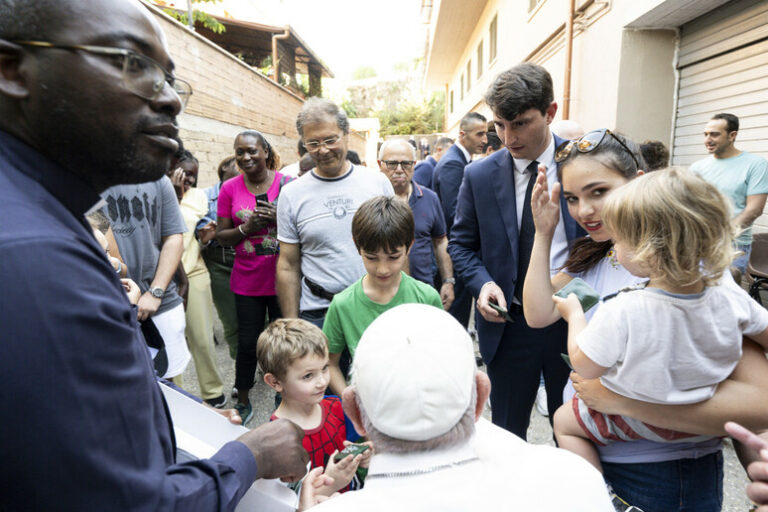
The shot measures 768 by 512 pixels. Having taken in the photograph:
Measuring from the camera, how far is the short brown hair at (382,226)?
2080mm

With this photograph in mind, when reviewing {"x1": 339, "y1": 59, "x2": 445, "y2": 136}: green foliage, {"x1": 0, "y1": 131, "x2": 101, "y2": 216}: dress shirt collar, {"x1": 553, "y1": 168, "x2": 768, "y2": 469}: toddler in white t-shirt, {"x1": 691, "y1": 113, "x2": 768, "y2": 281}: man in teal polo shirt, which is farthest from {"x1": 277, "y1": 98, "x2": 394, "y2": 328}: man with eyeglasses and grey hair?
{"x1": 339, "y1": 59, "x2": 445, "y2": 136}: green foliage

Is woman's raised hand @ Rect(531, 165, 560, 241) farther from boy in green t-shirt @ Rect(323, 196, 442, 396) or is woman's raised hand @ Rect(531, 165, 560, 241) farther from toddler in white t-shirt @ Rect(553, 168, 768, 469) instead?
boy in green t-shirt @ Rect(323, 196, 442, 396)

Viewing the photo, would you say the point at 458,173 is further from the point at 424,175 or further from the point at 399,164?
the point at 424,175

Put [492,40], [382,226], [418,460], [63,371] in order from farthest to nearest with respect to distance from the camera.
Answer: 1. [492,40]
2. [382,226]
3. [418,460]
4. [63,371]

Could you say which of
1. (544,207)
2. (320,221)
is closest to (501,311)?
(544,207)

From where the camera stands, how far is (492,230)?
2295mm

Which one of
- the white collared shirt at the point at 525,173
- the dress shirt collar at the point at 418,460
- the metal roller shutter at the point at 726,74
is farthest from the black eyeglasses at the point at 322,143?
the metal roller shutter at the point at 726,74

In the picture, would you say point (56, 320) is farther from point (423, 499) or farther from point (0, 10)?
point (423, 499)

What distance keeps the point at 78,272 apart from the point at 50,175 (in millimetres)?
238

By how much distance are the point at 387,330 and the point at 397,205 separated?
1427mm

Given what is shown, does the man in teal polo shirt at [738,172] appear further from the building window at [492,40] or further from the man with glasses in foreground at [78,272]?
the building window at [492,40]

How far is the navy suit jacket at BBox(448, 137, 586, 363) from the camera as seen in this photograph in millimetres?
2246

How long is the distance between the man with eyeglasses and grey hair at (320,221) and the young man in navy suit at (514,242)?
→ 76 centimetres

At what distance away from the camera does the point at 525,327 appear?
223 cm
